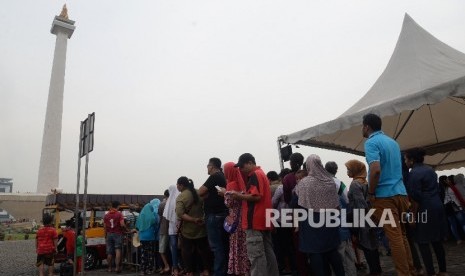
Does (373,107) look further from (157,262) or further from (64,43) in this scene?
(64,43)

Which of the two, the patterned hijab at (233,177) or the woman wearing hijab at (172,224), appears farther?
the woman wearing hijab at (172,224)

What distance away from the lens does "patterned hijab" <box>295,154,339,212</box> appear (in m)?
3.65

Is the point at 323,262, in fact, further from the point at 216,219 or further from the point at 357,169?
the point at 216,219

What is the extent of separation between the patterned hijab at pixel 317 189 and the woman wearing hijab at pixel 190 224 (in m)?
2.27

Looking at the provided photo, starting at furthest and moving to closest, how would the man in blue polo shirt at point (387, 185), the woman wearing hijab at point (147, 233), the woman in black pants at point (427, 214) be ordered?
the woman wearing hijab at point (147, 233) → the woman in black pants at point (427, 214) → the man in blue polo shirt at point (387, 185)

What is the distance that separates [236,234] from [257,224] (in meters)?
0.60

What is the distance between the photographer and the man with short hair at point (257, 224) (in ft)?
13.1

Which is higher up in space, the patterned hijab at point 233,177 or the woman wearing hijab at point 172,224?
the patterned hijab at point 233,177

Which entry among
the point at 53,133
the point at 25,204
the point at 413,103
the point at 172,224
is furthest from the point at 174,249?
the point at 25,204

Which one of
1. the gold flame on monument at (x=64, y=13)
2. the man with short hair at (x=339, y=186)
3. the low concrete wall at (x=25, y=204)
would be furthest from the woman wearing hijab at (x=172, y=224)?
the gold flame on monument at (x=64, y=13)

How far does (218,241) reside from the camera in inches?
192

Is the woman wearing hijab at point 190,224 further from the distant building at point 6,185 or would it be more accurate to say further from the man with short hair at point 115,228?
the distant building at point 6,185

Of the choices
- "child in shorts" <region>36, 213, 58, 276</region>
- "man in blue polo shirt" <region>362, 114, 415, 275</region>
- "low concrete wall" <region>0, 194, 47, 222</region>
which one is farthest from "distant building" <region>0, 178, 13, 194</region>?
"man in blue polo shirt" <region>362, 114, 415, 275</region>

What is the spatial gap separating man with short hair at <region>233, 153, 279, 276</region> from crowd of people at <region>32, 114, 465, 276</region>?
11 millimetres
